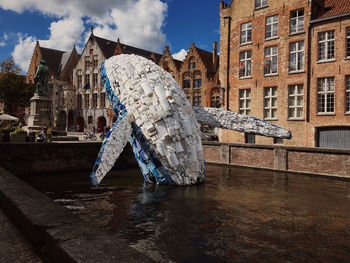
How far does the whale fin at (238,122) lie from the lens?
823cm

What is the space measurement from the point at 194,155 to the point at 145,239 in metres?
3.31

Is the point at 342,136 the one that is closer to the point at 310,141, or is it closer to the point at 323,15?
the point at 310,141

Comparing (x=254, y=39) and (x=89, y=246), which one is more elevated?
(x=254, y=39)

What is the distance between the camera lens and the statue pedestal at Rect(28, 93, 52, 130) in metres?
19.8

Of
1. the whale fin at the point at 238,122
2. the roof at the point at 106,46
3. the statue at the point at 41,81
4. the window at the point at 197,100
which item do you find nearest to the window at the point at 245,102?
the window at the point at 197,100

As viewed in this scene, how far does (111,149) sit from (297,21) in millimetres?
18546

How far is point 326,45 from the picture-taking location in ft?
61.4

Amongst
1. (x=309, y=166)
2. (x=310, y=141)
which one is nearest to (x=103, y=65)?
(x=309, y=166)

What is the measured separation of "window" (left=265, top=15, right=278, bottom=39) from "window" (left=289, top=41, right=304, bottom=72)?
169cm

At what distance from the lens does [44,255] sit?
2383 millimetres

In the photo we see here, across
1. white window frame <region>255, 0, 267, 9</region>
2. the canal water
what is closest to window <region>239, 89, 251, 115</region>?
white window frame <region>255, 0, 267, 9</region>

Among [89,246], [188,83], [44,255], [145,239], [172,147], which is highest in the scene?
[188,83]

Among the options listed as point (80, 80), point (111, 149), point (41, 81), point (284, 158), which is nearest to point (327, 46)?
point (284, 158)

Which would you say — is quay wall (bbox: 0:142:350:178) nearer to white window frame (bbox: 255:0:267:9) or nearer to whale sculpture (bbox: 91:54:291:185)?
whale sculpture (bbox: 91:54:291:185)
